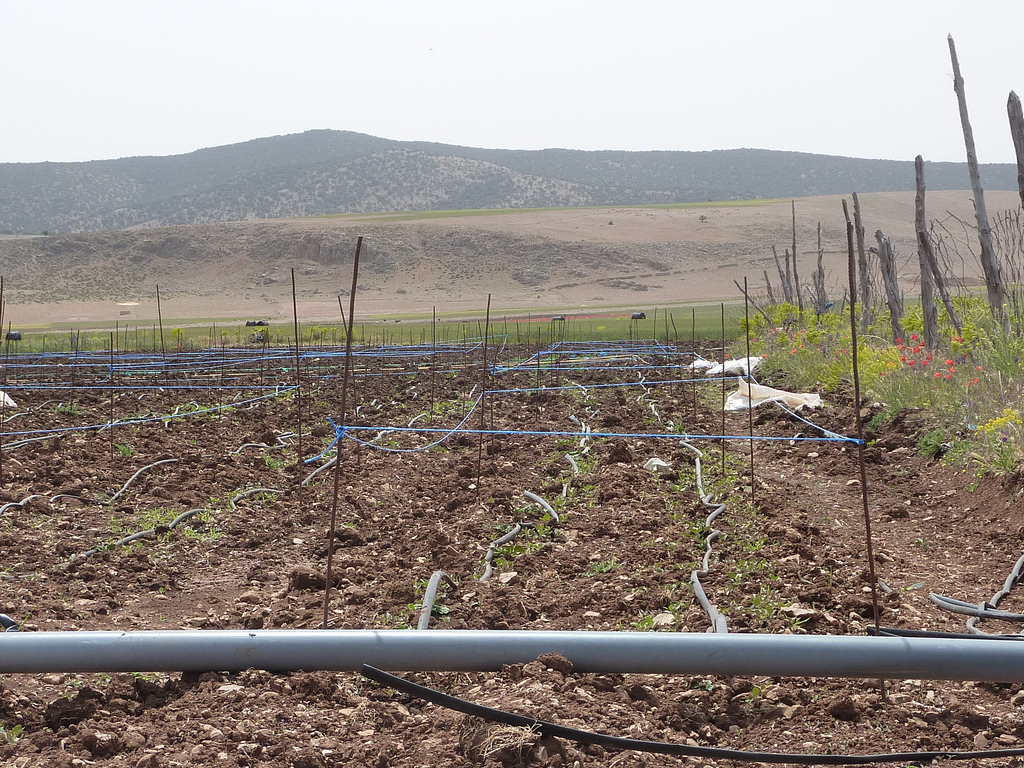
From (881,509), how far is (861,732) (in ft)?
11.8

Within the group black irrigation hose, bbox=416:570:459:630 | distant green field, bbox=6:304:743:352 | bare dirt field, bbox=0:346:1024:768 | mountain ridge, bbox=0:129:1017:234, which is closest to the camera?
bare dirt field, bbox=0:346:1024:768

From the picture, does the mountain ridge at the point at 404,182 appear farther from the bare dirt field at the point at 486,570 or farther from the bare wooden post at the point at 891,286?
the bare dirt field at the point at 486,570

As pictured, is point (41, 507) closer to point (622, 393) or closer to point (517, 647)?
point (517, 647)

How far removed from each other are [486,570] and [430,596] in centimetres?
70

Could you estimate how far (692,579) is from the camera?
4.16m

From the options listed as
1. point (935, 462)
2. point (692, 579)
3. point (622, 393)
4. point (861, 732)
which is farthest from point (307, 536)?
point (622, 393)

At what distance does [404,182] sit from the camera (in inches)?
4055

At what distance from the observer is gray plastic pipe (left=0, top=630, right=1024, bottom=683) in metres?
2.78

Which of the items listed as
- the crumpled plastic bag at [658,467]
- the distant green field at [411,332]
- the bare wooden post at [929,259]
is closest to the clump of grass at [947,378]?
the bare wooden post at [929,259]

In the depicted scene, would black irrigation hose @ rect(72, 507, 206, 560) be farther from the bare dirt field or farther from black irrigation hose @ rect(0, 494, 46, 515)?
black irrigation hose @ rect(0, 494, 46, 515)

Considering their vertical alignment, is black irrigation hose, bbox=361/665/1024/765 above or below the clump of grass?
below

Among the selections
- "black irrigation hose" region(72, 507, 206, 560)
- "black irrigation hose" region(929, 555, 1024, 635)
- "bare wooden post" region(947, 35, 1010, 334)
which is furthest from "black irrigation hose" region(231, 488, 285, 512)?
"bare wooden post" region(947, 35, 1010, 334)

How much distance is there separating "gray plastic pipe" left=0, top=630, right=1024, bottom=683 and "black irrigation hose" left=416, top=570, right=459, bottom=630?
0.61 metres

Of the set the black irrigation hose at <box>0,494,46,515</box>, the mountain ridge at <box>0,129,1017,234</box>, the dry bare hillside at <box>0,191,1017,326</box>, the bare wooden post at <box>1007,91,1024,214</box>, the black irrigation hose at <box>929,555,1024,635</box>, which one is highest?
the mountain ridge at <box>0,129,1017,234</box>
